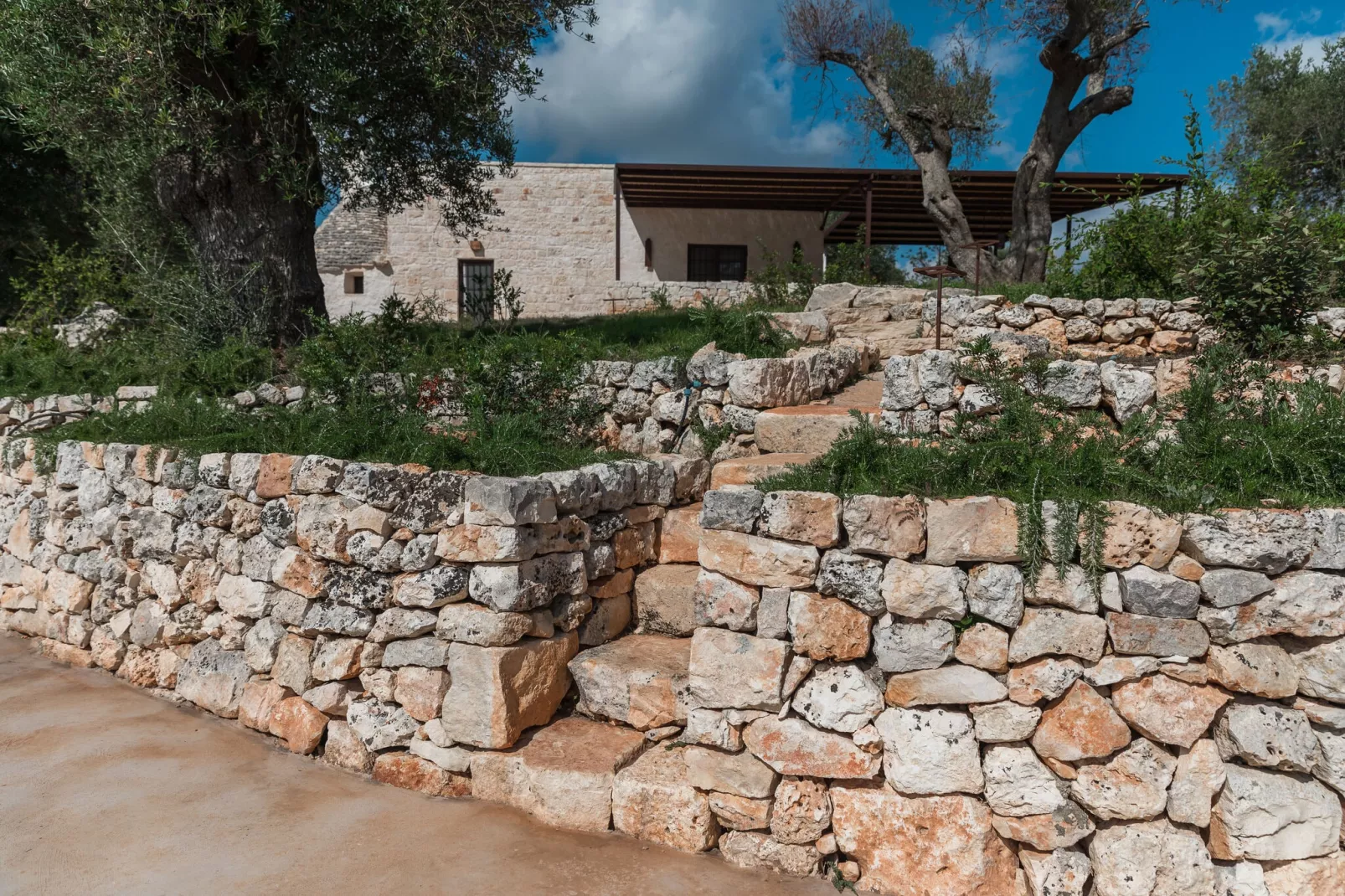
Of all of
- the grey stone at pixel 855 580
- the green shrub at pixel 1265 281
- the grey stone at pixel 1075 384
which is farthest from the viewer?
the green shrub at pixel 1265 281

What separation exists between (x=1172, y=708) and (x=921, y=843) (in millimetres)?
1069

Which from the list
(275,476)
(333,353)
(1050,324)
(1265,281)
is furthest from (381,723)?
(1050,324)

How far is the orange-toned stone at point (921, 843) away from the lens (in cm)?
310

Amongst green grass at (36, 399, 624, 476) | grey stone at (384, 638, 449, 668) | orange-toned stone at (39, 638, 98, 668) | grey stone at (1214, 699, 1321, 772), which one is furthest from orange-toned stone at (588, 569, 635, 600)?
orange-toned stone at (39, 638, 98, 668)

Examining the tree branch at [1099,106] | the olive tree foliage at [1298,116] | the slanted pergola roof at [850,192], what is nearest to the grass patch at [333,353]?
the slanted pergola roof at [850,192]

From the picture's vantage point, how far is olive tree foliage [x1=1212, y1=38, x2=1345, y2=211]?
1405cm

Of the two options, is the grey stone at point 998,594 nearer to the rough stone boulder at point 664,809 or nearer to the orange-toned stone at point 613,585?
the rough stone boulder at point 664,809

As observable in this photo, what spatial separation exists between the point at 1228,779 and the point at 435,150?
7917 millimetres

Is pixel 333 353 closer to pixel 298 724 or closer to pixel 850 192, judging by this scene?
pixel 298 724

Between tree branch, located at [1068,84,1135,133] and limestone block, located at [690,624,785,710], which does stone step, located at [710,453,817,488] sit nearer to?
limestone block, located at [690,624,785,710]

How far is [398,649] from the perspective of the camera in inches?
158

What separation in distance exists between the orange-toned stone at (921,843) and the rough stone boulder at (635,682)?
87 cm

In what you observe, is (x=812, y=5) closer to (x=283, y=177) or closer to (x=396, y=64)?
(x=396, y=64)

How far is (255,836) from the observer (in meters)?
3.57
